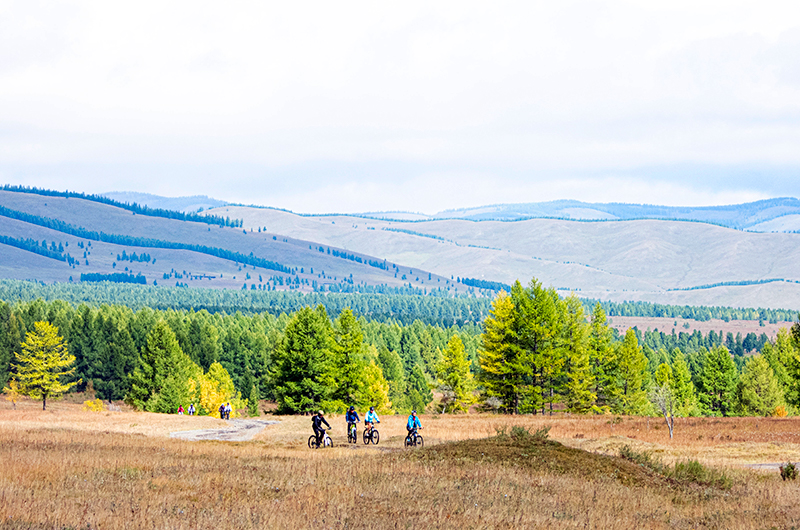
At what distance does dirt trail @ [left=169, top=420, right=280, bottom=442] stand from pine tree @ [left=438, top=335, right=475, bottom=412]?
26.5 metres

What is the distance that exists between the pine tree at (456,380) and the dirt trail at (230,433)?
26.5 metres

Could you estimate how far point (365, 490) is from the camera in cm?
1842

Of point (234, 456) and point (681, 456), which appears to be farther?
point (681, 456)

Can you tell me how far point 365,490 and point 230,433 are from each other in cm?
2887

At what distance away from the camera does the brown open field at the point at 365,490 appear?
1485 centimetres

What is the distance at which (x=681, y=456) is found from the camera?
3356 centimetres

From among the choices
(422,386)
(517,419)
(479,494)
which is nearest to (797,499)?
(479,494)

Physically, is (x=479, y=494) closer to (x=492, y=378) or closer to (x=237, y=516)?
(x=237, y=516)

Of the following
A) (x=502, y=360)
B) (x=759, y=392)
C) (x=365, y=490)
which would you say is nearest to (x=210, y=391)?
(x=502, y=360)

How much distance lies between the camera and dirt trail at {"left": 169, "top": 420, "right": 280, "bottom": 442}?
41562mm

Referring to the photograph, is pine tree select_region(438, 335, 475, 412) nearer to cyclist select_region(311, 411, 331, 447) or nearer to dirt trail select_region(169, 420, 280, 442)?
dirt trail select_region(169, 420, 280, 442)

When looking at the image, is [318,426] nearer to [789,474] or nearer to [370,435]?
[370,435]

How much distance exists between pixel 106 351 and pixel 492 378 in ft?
230

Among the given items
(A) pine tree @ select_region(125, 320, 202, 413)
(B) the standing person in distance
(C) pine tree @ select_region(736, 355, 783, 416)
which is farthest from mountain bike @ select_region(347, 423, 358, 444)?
(C) pine tree @ select_region(736, 355, 783, 416)
